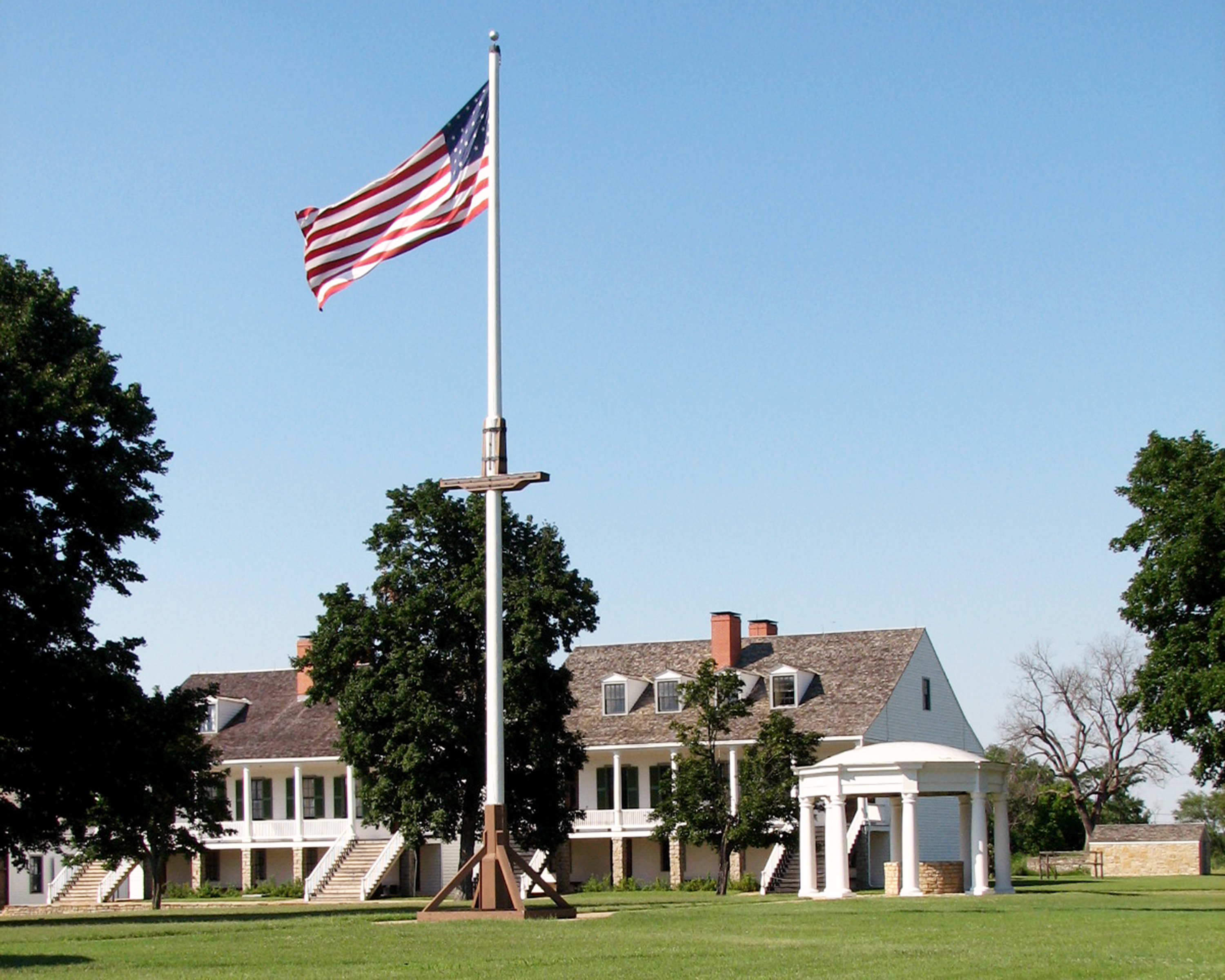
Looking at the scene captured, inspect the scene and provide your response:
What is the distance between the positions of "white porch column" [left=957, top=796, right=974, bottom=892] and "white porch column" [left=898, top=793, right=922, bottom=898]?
2.08 meters

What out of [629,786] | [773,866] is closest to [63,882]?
[629,786]

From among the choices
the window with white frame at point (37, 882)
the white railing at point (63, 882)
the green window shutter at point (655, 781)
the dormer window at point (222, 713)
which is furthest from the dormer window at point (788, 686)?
the window with white frame at point (37, 882)

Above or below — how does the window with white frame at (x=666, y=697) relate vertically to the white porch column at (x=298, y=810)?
above

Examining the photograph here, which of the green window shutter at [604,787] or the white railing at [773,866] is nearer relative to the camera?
the white railing at [773,866]

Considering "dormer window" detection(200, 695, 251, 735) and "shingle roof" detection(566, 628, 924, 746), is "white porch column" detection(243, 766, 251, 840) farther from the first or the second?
"shingle roof" detection(566, 628, 924, 746)

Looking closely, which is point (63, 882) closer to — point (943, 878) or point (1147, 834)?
point (943, 878)

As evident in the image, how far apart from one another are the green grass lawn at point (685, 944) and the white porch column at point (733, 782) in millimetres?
14582

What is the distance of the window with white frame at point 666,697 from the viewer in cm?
5919

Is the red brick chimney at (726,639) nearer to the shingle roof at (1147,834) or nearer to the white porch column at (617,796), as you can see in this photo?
the white porch column at (617,796)

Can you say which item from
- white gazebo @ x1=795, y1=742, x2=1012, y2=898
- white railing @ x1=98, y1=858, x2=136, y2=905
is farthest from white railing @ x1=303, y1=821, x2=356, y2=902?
white gazebo @ x1=795, y1=742, x2=1012, y2=898

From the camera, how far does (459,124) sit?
86.8 feet

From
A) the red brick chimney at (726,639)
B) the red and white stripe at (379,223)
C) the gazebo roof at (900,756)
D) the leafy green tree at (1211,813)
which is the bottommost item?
the leafy green tree at (1211,813)

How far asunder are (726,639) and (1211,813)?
66256mm

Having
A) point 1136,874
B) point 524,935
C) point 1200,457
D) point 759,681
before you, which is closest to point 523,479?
point 524,935
